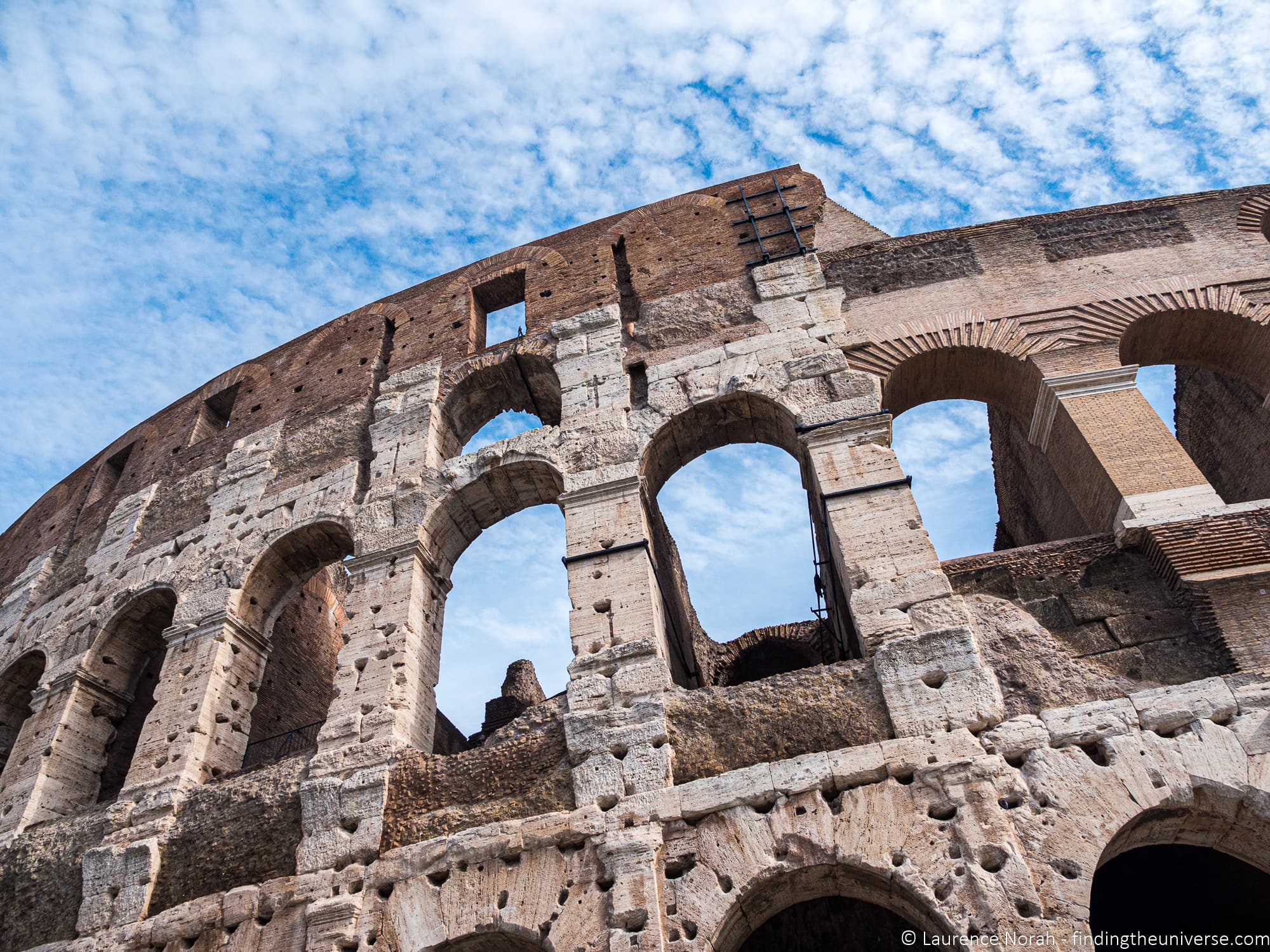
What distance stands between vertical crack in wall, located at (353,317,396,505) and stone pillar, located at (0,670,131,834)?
3398 millimetres

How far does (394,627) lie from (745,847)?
11.4 ft

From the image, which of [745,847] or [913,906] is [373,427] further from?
[913,906]

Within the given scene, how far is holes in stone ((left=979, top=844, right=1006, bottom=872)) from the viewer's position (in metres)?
4.79

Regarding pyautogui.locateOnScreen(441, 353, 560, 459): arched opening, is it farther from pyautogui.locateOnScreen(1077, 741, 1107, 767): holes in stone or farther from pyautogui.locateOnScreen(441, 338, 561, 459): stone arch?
pyautogui.locateOnScreen(1077, 741, 1107, 767): holes in stone

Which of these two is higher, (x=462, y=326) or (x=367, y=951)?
(x=462, y=326)

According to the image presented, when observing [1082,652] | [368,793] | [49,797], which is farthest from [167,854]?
[1082,652]

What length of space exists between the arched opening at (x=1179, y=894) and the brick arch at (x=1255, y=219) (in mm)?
5619

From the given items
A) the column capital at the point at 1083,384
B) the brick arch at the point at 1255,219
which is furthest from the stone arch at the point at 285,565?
the brick arch at the point at 1255,219

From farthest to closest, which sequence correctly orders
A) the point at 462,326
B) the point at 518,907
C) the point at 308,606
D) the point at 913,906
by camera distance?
the point at 308,606 → the point at 462,326 → the point at 518,907 → the point at 913,906

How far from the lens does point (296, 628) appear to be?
425 inches

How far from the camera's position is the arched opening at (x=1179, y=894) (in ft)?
22.1

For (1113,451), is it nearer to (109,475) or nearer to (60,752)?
(60,752)

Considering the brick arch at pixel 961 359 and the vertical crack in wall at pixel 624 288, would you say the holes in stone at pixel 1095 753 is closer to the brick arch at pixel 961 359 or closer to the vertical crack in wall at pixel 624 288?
the brick arch at pixel 961 359

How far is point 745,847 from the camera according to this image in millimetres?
5203
